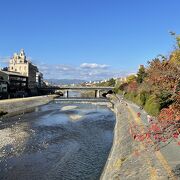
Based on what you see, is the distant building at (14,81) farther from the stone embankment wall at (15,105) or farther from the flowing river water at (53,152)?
the flowing river water at (53,152)

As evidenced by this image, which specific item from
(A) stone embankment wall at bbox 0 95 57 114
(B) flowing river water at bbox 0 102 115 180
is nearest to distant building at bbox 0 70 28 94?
(A) stone embankment wall at bbox 0 95 57 114

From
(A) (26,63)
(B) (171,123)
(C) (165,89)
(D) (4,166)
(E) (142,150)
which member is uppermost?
(A) (26,63)

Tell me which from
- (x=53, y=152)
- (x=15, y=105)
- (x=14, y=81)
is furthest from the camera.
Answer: (x=14, y=81)

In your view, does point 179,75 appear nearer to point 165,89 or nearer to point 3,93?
point 165,89

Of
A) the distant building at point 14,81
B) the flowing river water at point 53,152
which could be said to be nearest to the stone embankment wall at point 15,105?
the distant building at point 14,81

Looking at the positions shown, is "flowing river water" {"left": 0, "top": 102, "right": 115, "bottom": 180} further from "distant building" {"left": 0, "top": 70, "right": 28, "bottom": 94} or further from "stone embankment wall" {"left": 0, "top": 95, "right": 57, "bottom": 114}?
"distant building" {"left": 0, "top": 70, "right": 28, "bottom": 94}

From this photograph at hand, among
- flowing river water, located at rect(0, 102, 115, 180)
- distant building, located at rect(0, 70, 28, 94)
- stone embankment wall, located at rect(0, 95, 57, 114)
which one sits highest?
distant building, located at rect(0, 70, 28, 94)

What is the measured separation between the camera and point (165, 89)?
15.0m

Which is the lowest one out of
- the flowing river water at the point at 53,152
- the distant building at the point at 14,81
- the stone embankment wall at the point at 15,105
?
the flowing river water at the point at 53,152

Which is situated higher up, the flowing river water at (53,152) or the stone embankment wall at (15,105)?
the stone embankment wall at (15,105)

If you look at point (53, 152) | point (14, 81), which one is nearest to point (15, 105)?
point (53, 152)

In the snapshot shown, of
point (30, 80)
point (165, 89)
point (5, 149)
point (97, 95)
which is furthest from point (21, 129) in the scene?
point (30, 80)

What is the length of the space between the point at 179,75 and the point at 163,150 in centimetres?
1205

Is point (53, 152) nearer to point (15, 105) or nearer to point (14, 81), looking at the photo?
point (15, 105)
